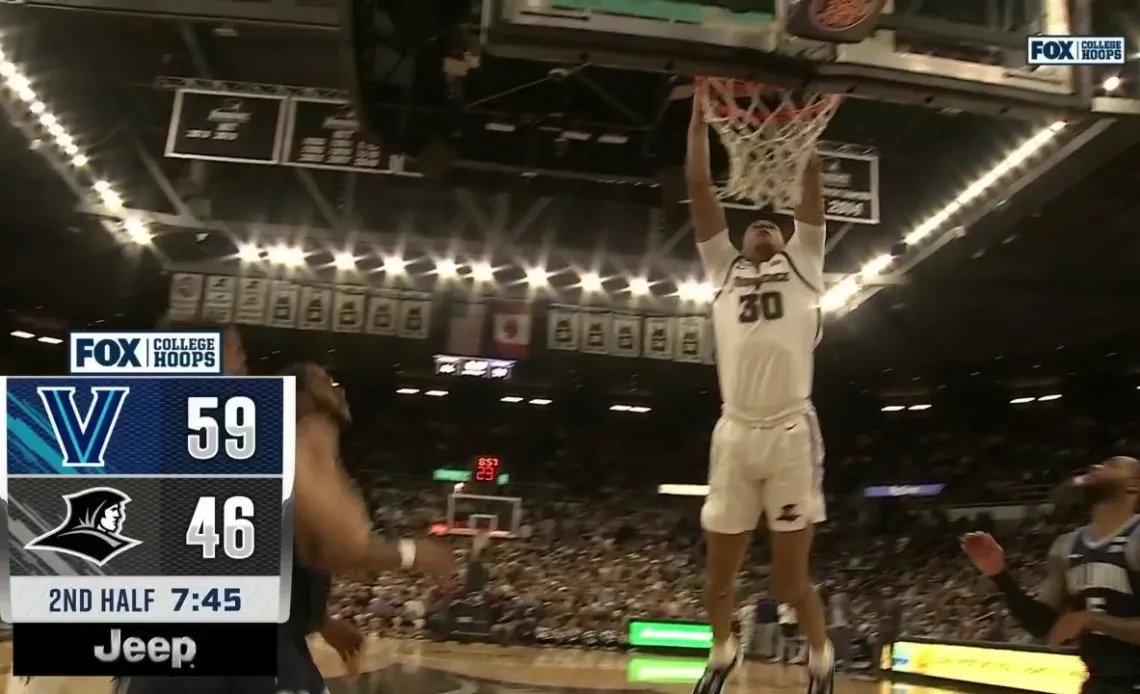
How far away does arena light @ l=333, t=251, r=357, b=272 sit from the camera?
370cm

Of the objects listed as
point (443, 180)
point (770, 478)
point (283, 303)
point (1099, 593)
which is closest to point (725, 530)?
point (770, 478)

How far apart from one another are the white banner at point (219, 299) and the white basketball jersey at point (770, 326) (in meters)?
1.62

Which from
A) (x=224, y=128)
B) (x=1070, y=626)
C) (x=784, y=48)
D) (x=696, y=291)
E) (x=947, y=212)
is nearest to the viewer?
(x=1070, y=626)

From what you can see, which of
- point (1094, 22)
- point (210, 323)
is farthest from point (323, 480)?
point (1094, 22)

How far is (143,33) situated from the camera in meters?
3.86

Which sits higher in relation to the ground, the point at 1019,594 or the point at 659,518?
the point at 659,518

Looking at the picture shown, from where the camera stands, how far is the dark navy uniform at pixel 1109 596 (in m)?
2.67

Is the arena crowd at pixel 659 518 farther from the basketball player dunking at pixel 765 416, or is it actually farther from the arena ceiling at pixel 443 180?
the arena ceiling at pixel 443 180

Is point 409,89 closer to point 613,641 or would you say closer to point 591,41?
point 591,41

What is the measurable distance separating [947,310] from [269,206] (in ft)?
9.51

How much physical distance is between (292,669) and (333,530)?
0.35 metres

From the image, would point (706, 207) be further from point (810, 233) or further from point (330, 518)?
point (330, 518)

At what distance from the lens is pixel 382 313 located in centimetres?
366

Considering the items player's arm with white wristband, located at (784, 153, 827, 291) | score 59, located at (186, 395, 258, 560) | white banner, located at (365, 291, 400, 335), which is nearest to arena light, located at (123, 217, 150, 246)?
white banner, located at (365, 291, 400, 335)
